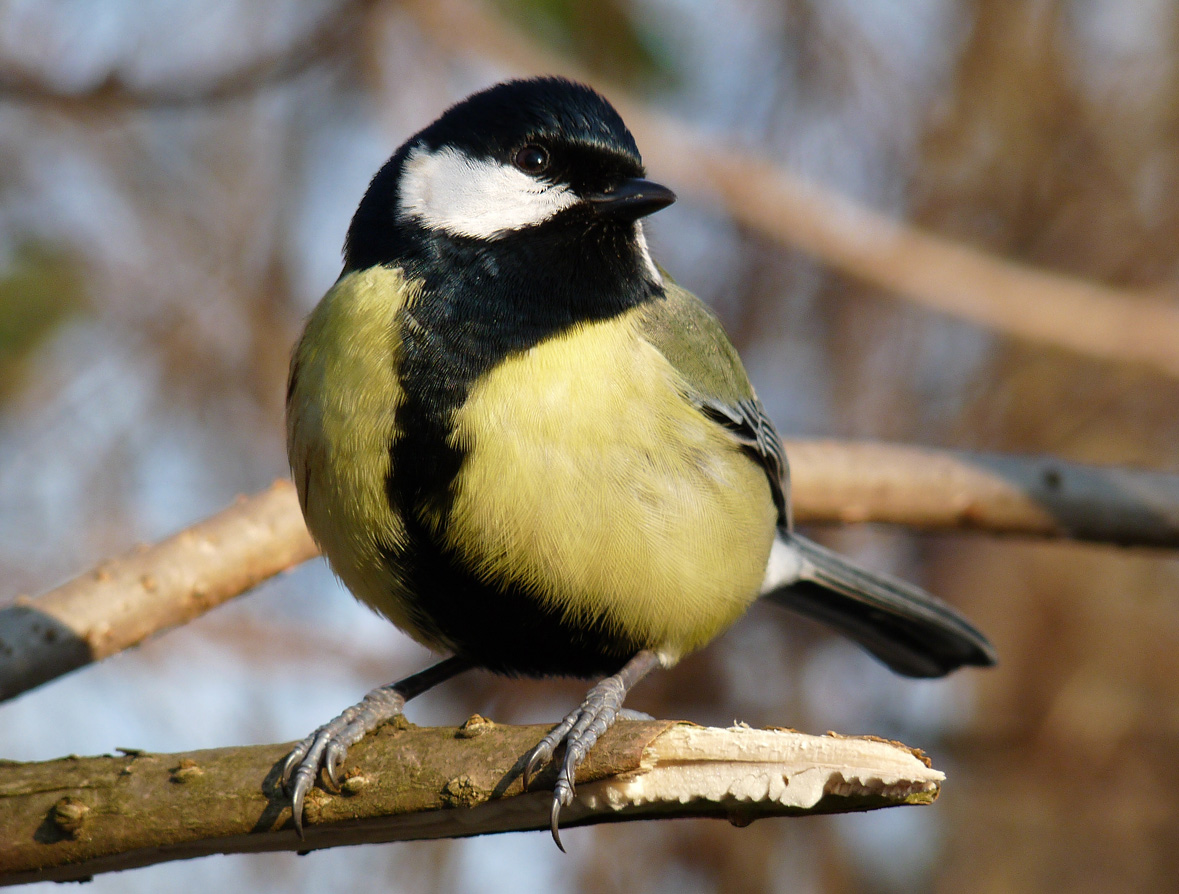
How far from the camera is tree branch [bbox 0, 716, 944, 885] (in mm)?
1781

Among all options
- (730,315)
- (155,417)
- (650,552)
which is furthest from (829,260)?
(155,417)

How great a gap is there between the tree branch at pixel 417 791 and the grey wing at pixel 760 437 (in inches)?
37.3

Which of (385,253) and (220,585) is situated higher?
(385,253)

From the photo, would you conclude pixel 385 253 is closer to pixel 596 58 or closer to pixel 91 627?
pixel 91 627

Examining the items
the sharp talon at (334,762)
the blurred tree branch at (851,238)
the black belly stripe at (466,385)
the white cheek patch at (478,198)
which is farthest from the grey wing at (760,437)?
the blurred tree branch at (851,238)

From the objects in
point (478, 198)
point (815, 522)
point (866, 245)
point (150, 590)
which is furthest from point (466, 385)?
point (866, 245)

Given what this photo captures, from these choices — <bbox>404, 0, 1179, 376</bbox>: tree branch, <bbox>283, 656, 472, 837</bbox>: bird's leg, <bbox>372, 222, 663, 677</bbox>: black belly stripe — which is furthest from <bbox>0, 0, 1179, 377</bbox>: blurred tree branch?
<bbox>283, 656, 472, 837</bbox>: bird's leg

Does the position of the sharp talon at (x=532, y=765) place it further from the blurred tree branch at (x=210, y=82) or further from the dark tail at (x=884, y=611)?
the blurred tree branch at (x=210, y=82)

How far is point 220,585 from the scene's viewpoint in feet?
9.22

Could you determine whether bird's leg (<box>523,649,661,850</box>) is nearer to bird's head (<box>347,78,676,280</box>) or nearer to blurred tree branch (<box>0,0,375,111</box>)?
bird's head (<box>347,78,676,280</box>)

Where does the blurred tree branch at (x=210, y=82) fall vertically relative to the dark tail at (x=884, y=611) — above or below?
above

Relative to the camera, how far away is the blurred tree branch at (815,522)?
8.51 feet

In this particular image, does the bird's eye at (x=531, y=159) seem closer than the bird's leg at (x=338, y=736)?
No

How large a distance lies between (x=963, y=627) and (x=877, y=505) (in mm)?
429
